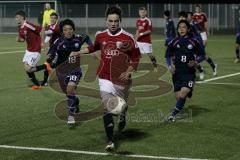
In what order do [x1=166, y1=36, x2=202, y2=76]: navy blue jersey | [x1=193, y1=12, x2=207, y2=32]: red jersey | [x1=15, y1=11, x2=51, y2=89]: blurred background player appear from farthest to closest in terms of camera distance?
1. [x1=193, y1=12, x2=207, y2=32]: red jersey
2. [x1=15, y1=11, x2=51, y2=89]: blurred background player
3. [x1=166, y1=36, x2=202, y2=76]: navy blue jersey

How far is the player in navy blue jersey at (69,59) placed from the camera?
1103 centimetres

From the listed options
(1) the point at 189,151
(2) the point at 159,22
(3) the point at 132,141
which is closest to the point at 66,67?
(3) the point at 132,141

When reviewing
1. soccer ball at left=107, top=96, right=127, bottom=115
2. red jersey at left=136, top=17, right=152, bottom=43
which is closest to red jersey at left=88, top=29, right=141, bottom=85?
soccer ball at left=107, top=96, right=127, bottom=115

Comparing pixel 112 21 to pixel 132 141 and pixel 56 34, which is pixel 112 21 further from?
pixel 56 34

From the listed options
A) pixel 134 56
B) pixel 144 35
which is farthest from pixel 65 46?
pixel 144 35

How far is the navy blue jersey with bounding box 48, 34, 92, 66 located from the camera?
37.1 feet

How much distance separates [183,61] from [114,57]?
2558 millimetres

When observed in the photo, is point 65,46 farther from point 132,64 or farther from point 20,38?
Result: point 20,38

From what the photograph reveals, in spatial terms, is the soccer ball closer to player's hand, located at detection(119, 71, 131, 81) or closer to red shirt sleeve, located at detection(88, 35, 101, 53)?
player's hand, located at detection(119, 71, 131, 81)

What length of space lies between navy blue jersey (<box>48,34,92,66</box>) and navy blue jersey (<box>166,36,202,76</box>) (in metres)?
1.75

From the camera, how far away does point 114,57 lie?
9211 millimetres

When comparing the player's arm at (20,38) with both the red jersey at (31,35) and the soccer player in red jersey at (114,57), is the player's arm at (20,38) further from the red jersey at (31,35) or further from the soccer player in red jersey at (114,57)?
the soccer player in red jersey at (114,57)

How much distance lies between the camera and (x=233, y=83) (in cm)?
1711

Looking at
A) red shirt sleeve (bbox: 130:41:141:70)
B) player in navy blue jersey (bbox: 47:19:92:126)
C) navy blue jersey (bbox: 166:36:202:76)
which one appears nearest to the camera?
red shirt sleeve (bbox: 130:41:141:70)
